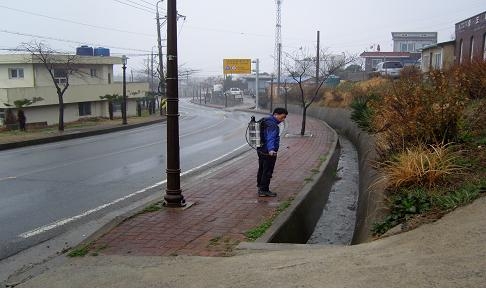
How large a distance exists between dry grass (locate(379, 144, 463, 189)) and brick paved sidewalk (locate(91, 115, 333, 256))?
190 centimetres

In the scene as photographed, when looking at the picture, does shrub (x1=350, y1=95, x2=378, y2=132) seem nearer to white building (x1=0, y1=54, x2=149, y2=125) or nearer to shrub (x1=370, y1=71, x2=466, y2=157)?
shrub (x1=370, y1=71, x2=466, y2=157)

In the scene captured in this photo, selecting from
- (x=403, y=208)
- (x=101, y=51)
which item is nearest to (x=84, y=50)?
(x=101, y=51)

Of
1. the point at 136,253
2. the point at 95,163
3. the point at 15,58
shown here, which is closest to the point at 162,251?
the point at 136,253

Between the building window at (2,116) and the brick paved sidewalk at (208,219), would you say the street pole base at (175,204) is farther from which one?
the building window at (2,116)

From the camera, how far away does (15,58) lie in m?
38.2

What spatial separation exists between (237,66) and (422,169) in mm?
69506

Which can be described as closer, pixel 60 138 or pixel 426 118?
pixel 426 118

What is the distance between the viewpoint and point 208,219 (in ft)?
23.2

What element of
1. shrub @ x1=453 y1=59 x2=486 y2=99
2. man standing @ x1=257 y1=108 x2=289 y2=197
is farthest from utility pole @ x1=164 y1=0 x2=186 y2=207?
shrub @ x1=453 y1=59 x2=486 y2=99

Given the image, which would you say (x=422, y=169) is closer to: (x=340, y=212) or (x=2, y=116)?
(x=340, y=212)

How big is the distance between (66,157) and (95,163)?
2178 mm

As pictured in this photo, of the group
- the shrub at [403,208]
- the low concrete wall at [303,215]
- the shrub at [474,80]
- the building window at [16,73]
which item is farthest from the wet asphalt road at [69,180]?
the building window at [16,73]

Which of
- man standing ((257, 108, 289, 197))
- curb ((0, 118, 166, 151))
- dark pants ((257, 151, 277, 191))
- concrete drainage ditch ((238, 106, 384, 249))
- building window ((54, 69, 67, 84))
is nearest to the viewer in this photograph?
concrete drainage ditch ((238, 106, 384, 249))

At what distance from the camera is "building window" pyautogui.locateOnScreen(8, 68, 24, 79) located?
3916 centimetres
